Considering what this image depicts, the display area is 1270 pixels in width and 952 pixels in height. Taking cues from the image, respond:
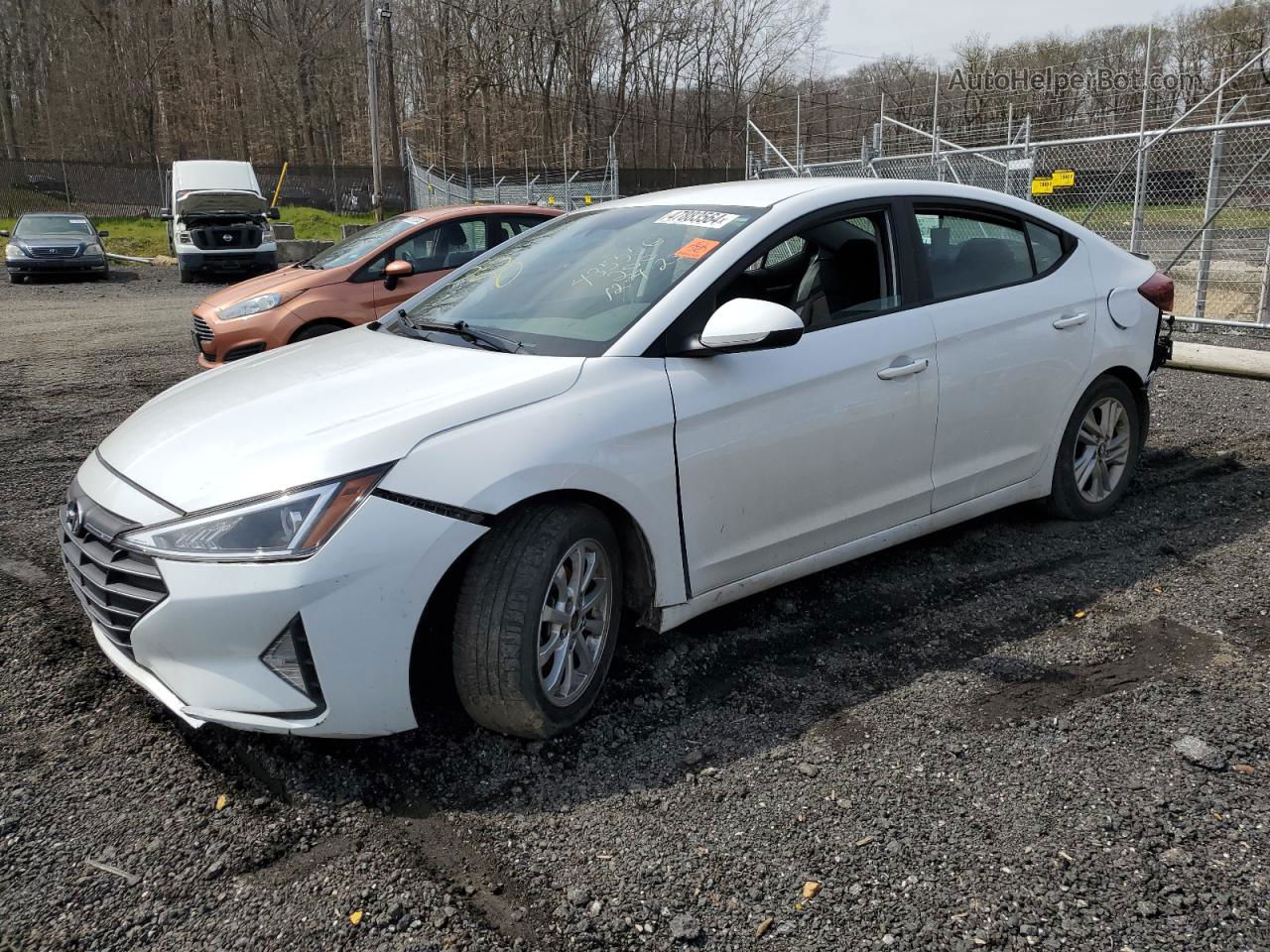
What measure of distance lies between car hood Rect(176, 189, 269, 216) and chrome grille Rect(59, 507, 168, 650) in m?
19.5

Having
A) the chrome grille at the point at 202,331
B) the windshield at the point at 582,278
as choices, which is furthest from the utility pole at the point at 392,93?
the windshield at the point at 582,278

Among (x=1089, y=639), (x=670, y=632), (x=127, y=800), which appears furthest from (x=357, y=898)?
(x=1089, y=639)

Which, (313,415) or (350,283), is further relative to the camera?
(350,283)

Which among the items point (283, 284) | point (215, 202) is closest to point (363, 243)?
point (283, 284)

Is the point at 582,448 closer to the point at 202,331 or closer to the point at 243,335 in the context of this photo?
the point at 243,335

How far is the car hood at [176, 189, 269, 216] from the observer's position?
20641mm

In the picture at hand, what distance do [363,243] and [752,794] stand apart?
778cm

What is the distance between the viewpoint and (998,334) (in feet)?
13.7

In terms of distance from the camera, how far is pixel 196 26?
1993 inches

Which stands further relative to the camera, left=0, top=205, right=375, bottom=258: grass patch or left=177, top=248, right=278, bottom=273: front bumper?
left=0, top=205, right=375, bottom=258: grass patch

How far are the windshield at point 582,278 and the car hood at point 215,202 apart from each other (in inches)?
731

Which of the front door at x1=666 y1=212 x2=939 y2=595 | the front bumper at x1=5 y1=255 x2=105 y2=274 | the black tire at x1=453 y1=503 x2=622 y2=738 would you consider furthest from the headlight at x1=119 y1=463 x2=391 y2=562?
the front bumper at x1=5 y1=255 x2=105 y2=274

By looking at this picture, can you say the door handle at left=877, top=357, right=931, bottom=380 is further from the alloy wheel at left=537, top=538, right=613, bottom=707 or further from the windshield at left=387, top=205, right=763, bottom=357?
the alloy wheel at left=537, top=538, right=613, bottom=707

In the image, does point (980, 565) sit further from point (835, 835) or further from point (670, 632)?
point (835, 835)
